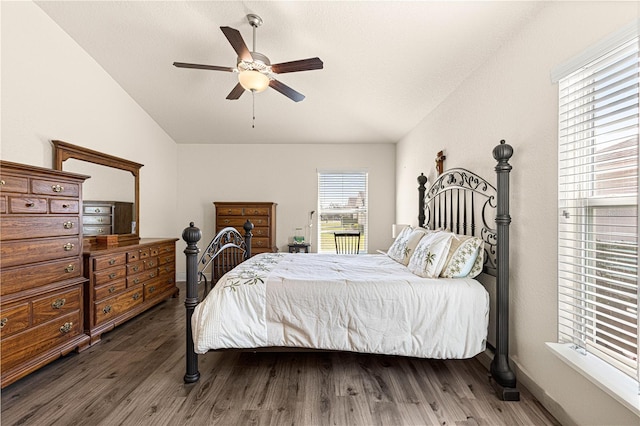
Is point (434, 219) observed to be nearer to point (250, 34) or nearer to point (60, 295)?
point (250, 34)

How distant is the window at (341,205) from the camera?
530 cm

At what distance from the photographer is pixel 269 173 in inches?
207

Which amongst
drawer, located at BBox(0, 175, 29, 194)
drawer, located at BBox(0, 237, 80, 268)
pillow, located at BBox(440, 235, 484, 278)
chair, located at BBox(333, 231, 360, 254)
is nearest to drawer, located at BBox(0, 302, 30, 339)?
drawer, located at BBox(0, 237, 80, 268)

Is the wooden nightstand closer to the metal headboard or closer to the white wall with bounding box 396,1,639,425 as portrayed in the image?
the metal headboard

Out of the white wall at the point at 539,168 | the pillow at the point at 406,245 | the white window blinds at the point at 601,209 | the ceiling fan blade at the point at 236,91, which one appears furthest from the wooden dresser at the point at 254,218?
the white window blinds at the point at 601,209

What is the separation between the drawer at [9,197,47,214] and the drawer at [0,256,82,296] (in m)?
0.39

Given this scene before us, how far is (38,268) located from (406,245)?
3.09m

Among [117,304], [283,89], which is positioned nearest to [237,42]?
[283,89]

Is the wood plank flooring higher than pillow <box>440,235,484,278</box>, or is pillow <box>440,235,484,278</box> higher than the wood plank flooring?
pillow <box>440,235,484,278</box>

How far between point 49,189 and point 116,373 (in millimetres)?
1490

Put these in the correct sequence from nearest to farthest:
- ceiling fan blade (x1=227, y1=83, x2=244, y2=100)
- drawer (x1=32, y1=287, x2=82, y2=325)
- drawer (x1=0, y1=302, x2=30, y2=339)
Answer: drawer (x1=0, y1=302, x2=30, y2=339) → drawer (x1=32, y1=287, x2=82, y2=325) → ceiling fan blade (x1=227, y1=83, x2=244, y2=100)

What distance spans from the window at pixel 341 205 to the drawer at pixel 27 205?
12.4 ft

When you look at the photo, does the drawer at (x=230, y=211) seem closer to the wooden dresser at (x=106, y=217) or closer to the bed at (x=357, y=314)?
the wooden dresser at (x=106, y=217)

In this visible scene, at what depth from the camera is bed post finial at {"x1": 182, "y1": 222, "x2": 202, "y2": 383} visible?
1979 mm
